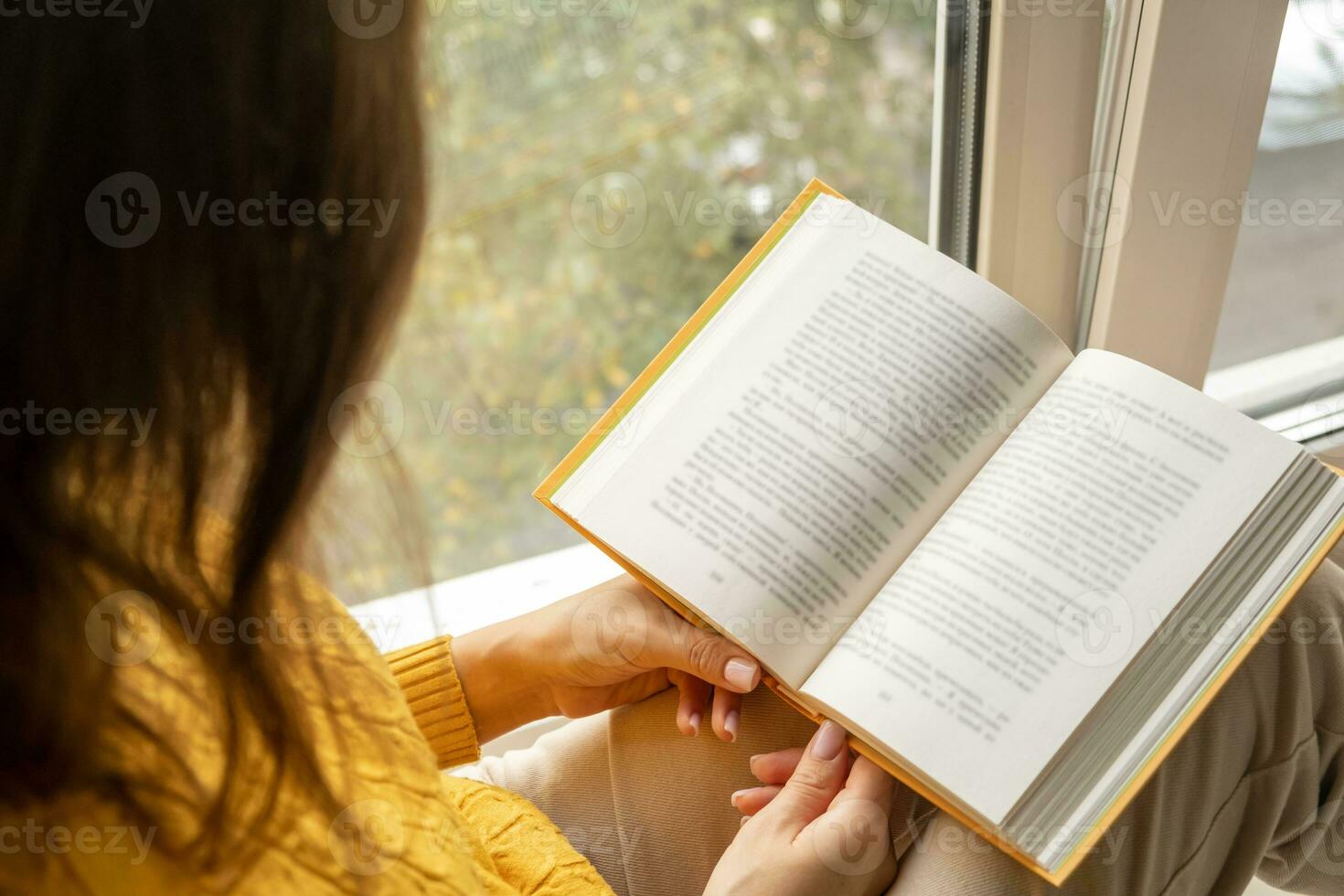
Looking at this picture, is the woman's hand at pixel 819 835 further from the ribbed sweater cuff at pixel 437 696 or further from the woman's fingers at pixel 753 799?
the ribbed sweater cuff at pixel 437 696

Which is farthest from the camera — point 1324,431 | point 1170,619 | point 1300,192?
point 1324,431

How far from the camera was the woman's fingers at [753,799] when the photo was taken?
570 millimetres

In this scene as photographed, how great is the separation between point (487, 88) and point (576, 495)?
391 mm

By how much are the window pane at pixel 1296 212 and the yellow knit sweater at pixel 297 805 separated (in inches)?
34.5

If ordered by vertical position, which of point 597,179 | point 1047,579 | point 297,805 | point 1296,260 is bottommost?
point 297,805

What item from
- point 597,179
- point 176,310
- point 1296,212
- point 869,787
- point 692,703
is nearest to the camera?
point 176,310

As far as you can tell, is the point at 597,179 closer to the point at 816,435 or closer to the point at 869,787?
the point at 816,435

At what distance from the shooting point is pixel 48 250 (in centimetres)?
39

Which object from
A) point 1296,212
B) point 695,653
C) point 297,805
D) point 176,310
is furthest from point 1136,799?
point 1296,212

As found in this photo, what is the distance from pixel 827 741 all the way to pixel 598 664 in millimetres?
175

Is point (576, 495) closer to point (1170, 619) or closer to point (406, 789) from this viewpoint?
point (406, 789)

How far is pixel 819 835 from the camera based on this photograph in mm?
511

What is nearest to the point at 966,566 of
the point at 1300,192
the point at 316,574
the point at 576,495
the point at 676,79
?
the point at 576,495

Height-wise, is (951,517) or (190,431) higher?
(951,517)
